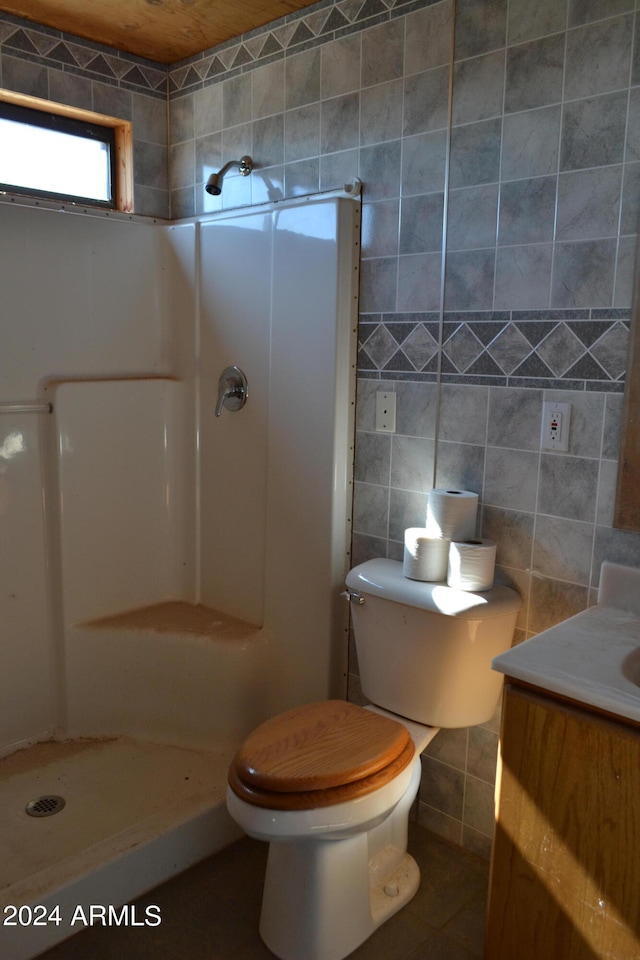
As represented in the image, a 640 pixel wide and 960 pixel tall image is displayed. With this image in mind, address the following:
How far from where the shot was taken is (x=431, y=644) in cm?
173

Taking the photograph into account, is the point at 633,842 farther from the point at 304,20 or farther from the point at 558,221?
the point at 304,20

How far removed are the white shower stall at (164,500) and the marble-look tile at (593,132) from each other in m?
0.58

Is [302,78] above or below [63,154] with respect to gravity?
above

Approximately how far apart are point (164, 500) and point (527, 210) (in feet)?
4.75

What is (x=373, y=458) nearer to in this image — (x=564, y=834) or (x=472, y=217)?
(x=472, y=217)

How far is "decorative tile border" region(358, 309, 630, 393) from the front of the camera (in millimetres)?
1607

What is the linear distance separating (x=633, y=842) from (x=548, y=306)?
105 centimetres

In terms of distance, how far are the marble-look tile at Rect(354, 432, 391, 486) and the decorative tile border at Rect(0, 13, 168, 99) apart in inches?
54.3

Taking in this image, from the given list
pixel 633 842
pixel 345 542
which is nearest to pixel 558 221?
pixel 345 542

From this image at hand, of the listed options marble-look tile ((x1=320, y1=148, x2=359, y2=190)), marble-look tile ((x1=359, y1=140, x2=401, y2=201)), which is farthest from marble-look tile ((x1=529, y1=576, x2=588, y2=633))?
marble-look tile ((x1=320, y1=148, x2=359, y2=190))

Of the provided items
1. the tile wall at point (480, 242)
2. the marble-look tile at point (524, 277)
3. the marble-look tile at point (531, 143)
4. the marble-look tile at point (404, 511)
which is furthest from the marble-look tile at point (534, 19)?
the marble-look tile at point (404, 511)

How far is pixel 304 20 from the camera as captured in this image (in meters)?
2.11

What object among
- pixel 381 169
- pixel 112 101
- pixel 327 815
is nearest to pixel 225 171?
pixel 112 101

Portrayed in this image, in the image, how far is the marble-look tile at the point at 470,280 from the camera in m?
1.78
